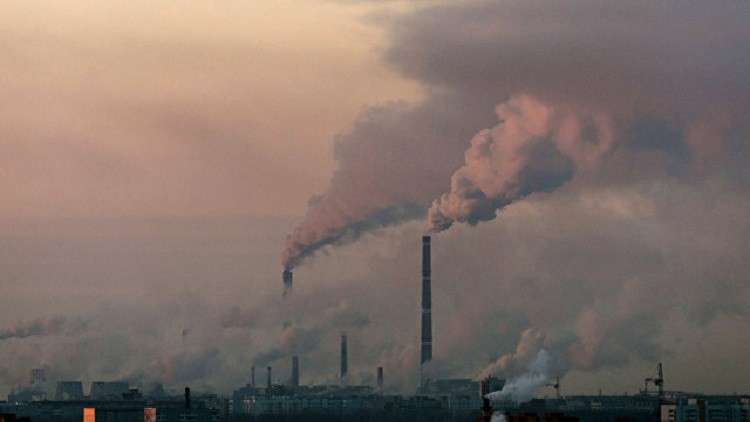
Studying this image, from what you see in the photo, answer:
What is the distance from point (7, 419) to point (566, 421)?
4542 centimetres

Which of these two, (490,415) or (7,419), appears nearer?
(490,415)

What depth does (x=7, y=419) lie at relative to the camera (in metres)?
155

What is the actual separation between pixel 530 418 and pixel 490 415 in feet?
20.4

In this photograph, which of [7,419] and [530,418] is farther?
[7,419]

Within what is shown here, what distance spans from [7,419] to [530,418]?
45550 millimetres

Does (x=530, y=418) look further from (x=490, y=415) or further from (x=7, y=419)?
(x=7, y=419)

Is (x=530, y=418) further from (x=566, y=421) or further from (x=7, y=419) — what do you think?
(x=7, y=419)

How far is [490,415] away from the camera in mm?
137875

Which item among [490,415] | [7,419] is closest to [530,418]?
[490,415]

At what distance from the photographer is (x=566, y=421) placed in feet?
454

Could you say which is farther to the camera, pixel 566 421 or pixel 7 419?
pixel 7 419

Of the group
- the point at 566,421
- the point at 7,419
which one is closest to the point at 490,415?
the point at 566,421

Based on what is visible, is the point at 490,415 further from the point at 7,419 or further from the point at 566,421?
the point at 7,419
